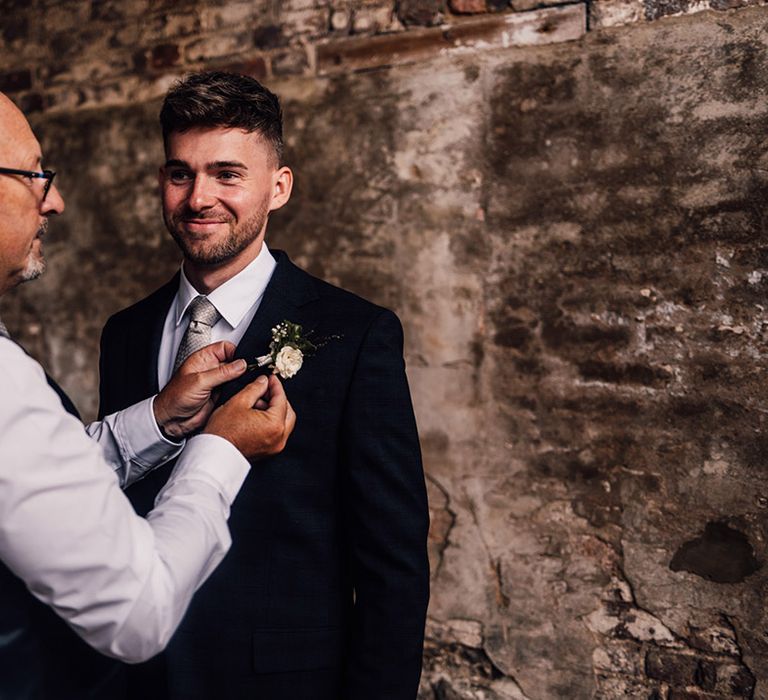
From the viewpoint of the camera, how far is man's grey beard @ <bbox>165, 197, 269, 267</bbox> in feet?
6.70

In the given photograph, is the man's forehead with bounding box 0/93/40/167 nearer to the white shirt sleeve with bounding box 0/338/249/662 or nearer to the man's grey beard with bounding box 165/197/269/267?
the white shirt sleeve with bounding box 0/338/249/662

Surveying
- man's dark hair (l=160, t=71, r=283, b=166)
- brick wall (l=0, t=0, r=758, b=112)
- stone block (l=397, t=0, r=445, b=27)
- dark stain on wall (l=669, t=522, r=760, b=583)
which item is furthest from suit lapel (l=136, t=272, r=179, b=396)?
dark stain on wall (l=669, t=522, r=760, b=583)

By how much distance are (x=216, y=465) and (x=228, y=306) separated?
0.78m

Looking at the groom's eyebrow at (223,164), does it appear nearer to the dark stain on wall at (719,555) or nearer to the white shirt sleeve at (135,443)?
the white shirt sleeve at (135,443)

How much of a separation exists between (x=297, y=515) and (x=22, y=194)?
1004 mm

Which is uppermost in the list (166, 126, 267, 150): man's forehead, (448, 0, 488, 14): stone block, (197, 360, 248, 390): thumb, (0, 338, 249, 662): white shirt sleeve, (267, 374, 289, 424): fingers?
(448, 0, 488, 14): stone block

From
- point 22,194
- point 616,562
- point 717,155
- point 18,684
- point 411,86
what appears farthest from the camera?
point 411,86

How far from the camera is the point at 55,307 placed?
3.92 metres

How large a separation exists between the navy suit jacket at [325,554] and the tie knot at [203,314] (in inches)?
6.9

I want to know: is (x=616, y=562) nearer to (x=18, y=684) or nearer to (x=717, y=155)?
(x=717, y=155)

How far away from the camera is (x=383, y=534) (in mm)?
1845

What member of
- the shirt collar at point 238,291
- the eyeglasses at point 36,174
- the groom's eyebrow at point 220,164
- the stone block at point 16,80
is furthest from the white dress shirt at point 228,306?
the stone block at point 16,80

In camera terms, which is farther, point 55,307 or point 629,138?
point 55,307

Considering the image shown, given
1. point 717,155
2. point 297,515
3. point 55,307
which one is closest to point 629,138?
point 717,155
